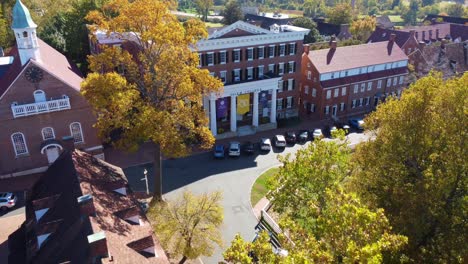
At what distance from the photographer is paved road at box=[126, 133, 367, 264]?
37.3m

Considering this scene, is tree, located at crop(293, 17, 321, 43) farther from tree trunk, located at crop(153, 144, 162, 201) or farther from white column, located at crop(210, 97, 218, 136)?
tree trunk, located at crop(153, 144, 162, 201)

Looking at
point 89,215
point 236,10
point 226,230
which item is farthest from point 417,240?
point 236,10

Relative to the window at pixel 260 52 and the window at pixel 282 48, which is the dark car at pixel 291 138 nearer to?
the window at pixel 260 52

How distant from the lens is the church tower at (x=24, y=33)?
39438 millimetres

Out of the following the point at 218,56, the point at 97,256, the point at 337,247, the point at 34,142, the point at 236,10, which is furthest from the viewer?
the point at 236,10

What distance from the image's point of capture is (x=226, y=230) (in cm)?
3578

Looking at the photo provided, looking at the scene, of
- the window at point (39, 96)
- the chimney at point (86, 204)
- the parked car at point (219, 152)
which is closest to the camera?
the chimney at point (86, 204)

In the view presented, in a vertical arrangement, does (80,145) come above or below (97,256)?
below

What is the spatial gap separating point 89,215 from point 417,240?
65.4 feet

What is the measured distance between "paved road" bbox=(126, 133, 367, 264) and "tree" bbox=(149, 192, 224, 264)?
271 inches

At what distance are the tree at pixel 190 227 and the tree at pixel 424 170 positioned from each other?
10.5 meters

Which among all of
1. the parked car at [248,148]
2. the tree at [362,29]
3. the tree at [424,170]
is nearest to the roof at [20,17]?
the parked car at [248,148]

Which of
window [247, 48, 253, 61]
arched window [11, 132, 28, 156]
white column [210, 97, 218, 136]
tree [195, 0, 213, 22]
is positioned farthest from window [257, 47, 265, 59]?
tree [195, 0, 213, 22]

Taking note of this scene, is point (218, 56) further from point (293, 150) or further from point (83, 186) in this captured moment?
point (83, 186)
